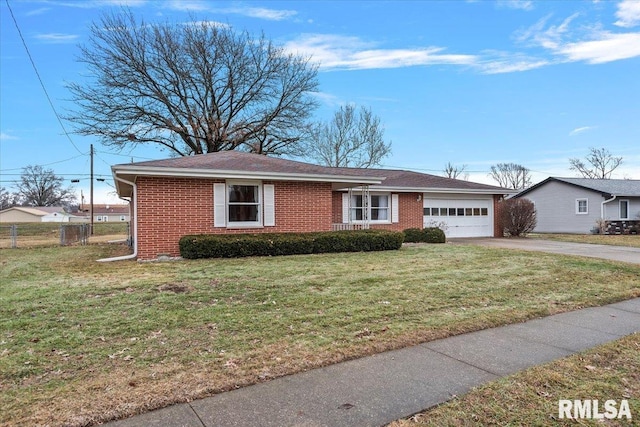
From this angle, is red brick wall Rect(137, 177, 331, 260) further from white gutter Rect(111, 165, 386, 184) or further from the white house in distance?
the white house in distance

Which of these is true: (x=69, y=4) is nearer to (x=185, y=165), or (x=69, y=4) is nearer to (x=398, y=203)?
(x=185, y=165)

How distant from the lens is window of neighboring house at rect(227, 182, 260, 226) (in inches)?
485

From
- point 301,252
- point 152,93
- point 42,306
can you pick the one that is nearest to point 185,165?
point 301,252

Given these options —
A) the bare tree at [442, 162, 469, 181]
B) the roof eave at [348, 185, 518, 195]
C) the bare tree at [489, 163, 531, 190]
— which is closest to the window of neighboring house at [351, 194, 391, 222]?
the roof eave at [348, 185, 518, 195]

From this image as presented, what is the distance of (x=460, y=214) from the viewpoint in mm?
20484

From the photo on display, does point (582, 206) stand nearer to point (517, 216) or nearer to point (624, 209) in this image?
point (624, 209)

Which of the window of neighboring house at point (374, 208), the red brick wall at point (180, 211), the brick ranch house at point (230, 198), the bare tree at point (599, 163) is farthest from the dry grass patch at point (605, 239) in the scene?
the bare tree at point (599, 163)

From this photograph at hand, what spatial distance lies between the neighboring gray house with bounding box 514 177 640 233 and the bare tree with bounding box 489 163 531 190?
3790 cm

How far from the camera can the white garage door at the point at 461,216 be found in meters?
19.6

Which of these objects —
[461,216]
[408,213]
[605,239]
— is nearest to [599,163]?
[605,239]

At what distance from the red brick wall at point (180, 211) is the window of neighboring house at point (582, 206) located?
22355mm

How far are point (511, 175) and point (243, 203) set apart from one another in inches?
2580

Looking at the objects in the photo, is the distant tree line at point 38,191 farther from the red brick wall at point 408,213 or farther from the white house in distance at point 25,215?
the red brick wall at point 408,213

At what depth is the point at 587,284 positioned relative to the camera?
24.7ft
